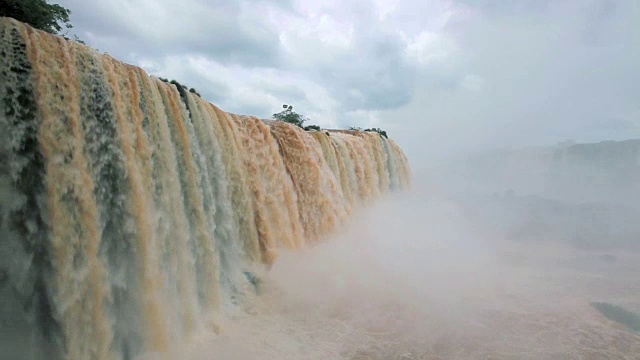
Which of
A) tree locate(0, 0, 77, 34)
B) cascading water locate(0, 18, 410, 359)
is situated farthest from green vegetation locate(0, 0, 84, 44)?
cascading water locate(0, 18, 410, 359)

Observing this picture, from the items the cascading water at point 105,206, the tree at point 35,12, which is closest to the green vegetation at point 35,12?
the tree at point 35,12

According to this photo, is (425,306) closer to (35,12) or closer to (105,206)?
(105,206)

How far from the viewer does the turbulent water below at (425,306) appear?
6309mm

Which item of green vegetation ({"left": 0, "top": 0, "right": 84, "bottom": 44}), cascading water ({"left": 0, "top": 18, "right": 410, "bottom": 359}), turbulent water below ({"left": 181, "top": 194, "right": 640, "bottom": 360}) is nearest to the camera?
cascading water ({"left": 0, "top": 18, "right": 410, "bottom": 359})

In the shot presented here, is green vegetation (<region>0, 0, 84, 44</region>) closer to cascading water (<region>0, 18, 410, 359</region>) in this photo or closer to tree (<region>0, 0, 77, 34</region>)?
tree (<region>0, 0, 77, 34</region>)

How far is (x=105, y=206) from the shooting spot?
5246 mm

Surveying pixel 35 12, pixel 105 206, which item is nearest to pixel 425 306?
pixel 105 206

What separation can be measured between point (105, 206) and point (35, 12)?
32.0 ft

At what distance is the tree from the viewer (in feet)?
34.9

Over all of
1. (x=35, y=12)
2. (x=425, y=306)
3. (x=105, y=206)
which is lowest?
(x=425, y=306)

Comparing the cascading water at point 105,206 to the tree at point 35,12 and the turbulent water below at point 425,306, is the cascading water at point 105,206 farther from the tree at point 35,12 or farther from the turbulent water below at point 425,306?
the tree at point 35,12

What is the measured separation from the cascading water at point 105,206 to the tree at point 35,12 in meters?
7.52

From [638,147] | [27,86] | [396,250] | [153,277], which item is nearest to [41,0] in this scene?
[27,86]

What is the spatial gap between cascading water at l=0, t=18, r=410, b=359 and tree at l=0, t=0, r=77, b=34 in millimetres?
7518
